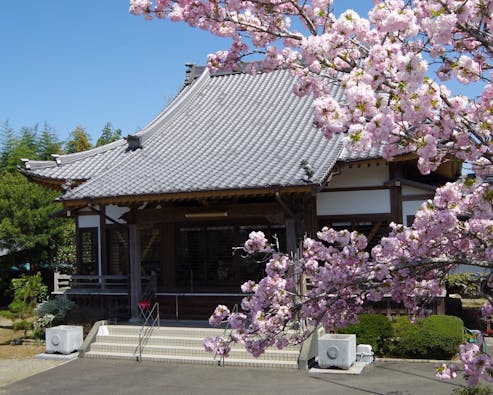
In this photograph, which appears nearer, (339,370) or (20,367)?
A: (339,370)

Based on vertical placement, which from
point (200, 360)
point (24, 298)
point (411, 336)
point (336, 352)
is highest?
point (24, 298)

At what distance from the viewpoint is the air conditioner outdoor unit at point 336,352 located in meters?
11.0

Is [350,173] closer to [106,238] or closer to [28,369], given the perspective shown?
[106,238]

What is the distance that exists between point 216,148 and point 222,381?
715cm

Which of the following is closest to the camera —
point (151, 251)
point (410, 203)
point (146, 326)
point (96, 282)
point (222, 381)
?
point (222, 381)

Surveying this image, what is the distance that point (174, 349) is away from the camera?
12734mm

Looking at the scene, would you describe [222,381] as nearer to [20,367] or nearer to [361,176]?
[20,367]

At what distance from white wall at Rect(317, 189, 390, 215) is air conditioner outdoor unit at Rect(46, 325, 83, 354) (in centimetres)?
645

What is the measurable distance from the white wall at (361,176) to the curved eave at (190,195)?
7.58ft

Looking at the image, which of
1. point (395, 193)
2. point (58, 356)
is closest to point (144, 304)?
point (58, 356)

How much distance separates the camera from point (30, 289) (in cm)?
1527

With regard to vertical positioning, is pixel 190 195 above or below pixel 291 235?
above

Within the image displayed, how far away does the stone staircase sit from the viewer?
1175cm

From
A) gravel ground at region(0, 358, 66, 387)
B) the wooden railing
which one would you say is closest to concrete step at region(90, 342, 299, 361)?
gravel ground at region(0, 358, 66, 387)
